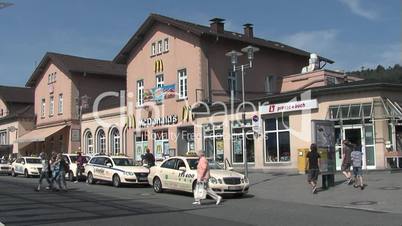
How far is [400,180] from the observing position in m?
22.3

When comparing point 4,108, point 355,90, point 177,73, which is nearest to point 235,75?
point 177,73

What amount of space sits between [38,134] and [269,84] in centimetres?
2536

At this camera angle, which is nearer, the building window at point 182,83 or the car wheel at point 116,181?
the car wheel at point 116,181

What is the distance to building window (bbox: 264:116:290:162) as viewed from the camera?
30080 millimetres

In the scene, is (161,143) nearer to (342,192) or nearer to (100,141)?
(100,141)

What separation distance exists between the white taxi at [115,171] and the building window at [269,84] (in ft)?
50.1

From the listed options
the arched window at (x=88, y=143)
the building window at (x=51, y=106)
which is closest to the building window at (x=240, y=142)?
the arched window at (x=88, y=143)

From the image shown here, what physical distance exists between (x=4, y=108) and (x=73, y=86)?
61.7 feet

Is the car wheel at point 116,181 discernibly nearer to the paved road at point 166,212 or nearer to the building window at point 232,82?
the paved road at point 166,212

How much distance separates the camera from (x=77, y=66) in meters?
51.8

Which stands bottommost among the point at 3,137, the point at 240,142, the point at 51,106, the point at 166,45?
the point at 240,142

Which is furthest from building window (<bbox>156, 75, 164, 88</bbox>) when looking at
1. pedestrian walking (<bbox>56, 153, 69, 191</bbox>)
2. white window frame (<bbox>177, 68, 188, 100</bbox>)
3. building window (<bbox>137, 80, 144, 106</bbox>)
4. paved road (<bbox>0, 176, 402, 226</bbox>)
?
paved road (<bbox>0, 176, 402, 226</bbox>)

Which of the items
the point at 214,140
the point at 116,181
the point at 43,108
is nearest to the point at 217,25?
the point at 214,140

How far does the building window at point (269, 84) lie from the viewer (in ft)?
131
